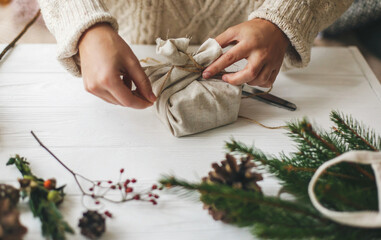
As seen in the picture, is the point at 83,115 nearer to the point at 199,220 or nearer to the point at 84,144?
the point at 84,144

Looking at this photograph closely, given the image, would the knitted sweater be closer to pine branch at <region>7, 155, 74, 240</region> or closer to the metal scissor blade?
the metal scissor blade

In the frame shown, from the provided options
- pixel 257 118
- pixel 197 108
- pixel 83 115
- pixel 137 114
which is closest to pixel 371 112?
pixel 257 118

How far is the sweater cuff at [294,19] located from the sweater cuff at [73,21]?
0.31 metres

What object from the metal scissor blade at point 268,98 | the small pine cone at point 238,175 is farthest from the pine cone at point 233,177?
the metal scissor blade at point 268,98

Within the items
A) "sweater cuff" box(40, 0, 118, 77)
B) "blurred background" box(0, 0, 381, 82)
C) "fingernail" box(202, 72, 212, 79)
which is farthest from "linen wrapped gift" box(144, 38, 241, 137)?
"blurred background" box(0, 0, 381, 82)

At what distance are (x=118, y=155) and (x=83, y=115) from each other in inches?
5.5

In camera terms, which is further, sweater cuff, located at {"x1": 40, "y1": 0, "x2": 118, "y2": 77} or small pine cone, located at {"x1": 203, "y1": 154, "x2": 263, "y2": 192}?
sweater cuff, located at {"x1": 40, "y1": 0, "x2": 118, "y2": 77}

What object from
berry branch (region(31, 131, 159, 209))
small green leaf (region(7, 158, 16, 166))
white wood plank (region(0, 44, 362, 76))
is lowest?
small green leaf (region(7, 158, 16, 166))

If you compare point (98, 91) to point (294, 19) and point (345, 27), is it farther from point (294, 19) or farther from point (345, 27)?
point (345, 27)

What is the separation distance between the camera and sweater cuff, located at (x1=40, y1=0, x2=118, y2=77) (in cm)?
57

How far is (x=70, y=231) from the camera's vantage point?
16.9 inches

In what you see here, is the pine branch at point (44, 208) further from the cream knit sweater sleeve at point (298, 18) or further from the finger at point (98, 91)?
the cream knit sweater sleeve at point (298, 18)

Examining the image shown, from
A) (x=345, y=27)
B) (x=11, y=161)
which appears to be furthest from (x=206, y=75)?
(x=345, y=27)

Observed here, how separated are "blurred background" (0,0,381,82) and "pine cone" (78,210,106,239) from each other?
0.98 metres
